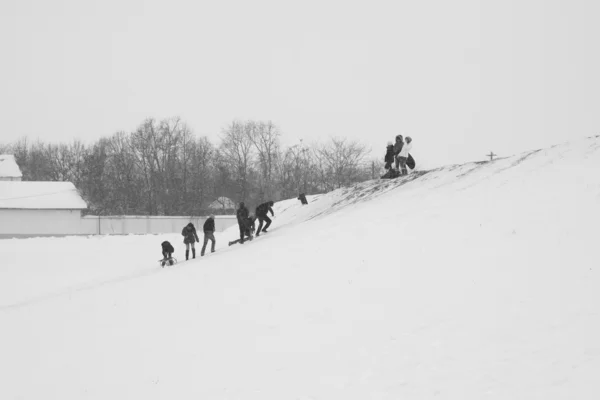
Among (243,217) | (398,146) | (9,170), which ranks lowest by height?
(243,217)

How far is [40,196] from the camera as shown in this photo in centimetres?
5878

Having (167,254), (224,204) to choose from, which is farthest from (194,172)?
(167,254)

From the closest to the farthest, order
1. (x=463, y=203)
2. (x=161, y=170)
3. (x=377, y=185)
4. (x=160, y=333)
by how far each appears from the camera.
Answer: (x=160, y=333) < (x=463, y=203) < (x=377, y=185) < (x=161, y=170)

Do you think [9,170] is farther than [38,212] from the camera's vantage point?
Yes

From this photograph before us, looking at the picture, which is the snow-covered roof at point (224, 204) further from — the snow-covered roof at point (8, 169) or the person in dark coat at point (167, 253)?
the person in dark coat at point (167, 253)

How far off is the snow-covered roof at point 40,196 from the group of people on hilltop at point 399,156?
4116 centimetres

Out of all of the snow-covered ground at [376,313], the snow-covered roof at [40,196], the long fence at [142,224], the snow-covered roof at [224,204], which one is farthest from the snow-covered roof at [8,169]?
the snow-covered ground at [376,313]

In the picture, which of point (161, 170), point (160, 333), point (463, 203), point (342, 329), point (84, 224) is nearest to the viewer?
point (342, 329)

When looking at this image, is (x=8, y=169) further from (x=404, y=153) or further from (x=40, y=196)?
(x=404, y=153)

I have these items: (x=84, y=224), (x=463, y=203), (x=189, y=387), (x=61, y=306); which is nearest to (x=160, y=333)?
(x=189, y=387)

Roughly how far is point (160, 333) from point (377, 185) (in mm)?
13710

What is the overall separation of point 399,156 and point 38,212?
4346 centimetres

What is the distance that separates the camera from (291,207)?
27.4 m

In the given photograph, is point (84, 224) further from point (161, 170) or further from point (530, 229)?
point (530, 229)
